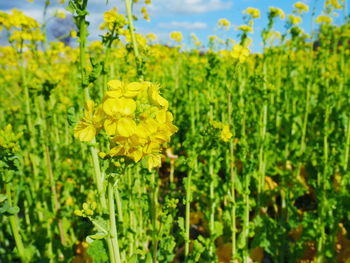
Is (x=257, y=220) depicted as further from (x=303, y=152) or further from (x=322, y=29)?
(x=322, y=29)

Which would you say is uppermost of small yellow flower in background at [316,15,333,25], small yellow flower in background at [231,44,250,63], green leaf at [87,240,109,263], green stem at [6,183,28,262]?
small yellow flower in background at [316,15,333,25]

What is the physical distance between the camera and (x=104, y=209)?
1448 mm

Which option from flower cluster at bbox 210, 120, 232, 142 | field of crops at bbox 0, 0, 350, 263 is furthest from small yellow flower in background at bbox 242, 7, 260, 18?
flower cluster at bbox 210, 120, 232, 142

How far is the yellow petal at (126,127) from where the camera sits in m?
1.08

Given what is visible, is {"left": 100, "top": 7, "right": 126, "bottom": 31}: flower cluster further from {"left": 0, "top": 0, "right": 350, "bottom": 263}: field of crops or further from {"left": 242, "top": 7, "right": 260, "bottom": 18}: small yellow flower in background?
{"left": 242, "top": 7, "right": 260, "bottom": 18}: small yellow flower in background

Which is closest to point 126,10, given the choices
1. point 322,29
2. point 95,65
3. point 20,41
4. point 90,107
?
point 95,65

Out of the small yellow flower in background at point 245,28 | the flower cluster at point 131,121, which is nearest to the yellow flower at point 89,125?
the flower cluster at point 131,121

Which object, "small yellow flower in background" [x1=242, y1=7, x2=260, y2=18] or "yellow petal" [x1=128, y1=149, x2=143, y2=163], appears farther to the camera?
"small yellow flower in background" [x1=242, y1=7, x2=260, y2=18]

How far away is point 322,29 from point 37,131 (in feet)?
13.9

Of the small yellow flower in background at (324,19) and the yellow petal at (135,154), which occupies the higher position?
the small yellow flower in background at (324,19)

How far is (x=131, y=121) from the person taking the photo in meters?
1.12

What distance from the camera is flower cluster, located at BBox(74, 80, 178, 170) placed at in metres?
1.10

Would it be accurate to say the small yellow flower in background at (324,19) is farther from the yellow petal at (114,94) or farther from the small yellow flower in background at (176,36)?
the yellow petal at (114,94)

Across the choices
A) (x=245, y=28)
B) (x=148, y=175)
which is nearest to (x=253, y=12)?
(x=245, y=28)
